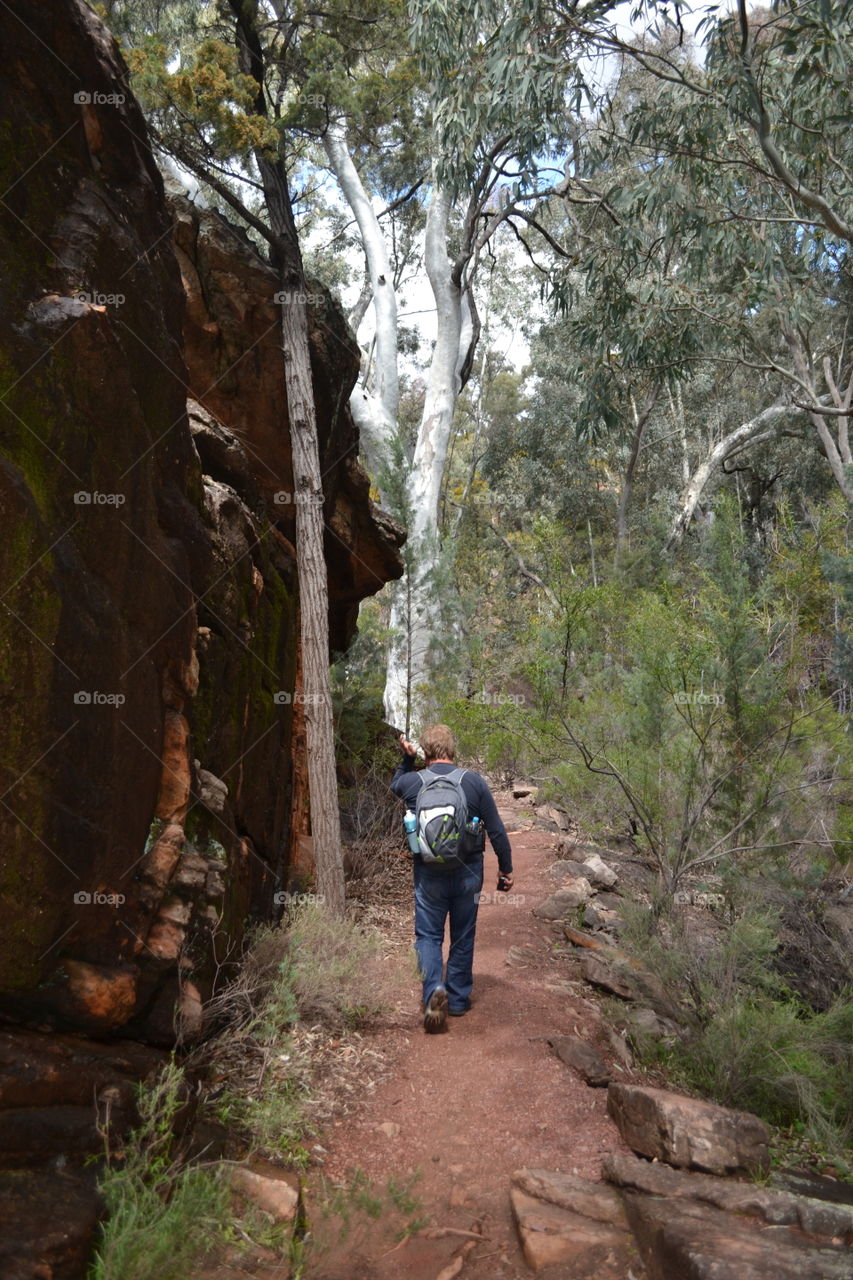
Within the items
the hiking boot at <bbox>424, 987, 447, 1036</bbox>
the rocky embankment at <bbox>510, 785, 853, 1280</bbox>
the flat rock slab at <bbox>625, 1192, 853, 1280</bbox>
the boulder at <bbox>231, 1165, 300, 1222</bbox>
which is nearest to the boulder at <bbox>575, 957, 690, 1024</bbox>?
the rocky embankment at <bbox>510, 785, 853, 1280</bbox>

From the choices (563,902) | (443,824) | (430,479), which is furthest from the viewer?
(430,479)

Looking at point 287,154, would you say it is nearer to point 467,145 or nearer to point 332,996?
point 467,145

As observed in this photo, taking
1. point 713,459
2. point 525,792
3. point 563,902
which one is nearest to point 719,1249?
point 563,902

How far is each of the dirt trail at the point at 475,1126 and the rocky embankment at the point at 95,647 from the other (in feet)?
3.02

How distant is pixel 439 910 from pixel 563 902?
2496 mm

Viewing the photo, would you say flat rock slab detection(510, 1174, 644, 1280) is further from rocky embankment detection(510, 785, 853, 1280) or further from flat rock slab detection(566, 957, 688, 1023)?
flat rock slab detection(566, 957, 688, 1023)

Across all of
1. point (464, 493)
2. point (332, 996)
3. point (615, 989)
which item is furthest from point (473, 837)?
point (464, 493)

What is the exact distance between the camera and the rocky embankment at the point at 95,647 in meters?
2.90

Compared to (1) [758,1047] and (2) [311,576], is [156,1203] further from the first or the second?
(2) [311,576]

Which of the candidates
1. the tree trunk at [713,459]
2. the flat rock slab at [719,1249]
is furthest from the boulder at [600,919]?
the tree trunk at [713,459]

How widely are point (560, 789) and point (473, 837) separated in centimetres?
420

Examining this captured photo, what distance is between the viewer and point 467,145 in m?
8.73

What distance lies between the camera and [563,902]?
738 centimetres

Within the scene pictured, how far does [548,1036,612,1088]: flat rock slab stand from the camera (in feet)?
14.7
